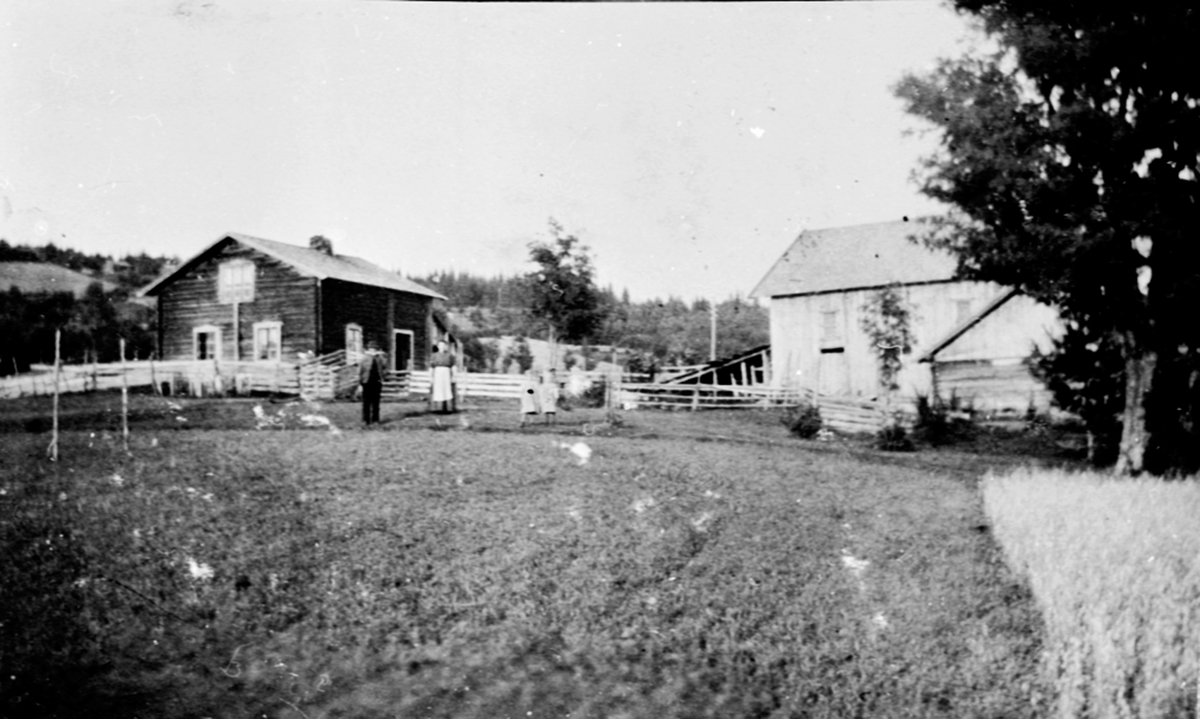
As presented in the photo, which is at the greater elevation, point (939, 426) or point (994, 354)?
point (994, 354)

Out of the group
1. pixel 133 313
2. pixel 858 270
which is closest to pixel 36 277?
pixel 133 313

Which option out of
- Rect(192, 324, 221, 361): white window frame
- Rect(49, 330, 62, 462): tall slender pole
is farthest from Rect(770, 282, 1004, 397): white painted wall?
Answer: Rect(49, 330, 62, 462): tall slender pole

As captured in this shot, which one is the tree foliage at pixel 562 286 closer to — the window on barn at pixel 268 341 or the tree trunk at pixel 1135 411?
the window on barn at pixel 268 341

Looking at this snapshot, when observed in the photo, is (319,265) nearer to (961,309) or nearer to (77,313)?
(77,313)

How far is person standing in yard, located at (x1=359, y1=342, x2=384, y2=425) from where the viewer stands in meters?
7.64

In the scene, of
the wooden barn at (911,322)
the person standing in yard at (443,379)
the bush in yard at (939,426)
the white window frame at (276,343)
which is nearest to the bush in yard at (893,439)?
the bush in yard at (939,426)

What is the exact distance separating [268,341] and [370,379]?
1054 mm

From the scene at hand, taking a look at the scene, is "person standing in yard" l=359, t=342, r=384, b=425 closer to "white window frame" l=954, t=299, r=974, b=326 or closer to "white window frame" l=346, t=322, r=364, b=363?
"white window frame" l=346, t=322, r=364, b=363

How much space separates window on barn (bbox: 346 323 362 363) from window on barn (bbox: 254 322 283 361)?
0.65 meters

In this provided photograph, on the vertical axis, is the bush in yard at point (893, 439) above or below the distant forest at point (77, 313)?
below

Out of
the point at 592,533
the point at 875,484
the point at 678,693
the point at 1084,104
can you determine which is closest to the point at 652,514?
the point at 592,533

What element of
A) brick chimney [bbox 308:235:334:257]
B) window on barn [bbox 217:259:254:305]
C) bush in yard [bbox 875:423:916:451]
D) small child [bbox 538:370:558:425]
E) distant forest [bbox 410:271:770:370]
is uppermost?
brick chimney [bbox 308:235:334:257]

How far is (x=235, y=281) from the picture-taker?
696cm

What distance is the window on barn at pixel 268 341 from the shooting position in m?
7.19
